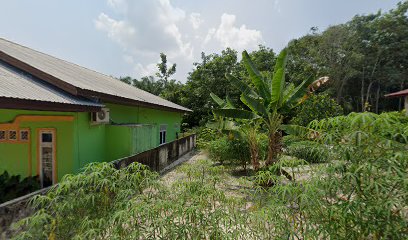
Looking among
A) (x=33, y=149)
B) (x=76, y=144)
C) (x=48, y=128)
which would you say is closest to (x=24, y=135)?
(x=33, y=149)

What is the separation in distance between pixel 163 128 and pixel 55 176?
28.6ft

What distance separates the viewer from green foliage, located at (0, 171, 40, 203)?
20.7 ft

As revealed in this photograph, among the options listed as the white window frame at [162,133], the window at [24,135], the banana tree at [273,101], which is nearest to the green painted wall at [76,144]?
the window at [24,135]

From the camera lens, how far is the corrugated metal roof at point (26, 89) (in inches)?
207

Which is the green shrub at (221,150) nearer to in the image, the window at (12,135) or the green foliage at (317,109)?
the window at (12,135)

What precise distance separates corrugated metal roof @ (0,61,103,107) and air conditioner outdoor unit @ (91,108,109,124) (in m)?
0.64

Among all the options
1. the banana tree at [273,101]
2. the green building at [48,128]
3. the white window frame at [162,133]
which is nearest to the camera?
the green building at [48,128]

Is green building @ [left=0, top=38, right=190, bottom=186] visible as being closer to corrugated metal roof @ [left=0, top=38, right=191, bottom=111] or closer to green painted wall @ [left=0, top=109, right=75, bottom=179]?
green painted wall @ [left=0, top=109, right=75, bottom=179]

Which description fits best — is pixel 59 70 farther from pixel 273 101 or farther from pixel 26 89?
pixel 273 101

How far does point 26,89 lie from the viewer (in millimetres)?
5832

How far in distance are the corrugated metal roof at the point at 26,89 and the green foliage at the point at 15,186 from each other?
2.52 meters

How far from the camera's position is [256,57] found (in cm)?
2950

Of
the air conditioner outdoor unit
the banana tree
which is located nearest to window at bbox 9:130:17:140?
the air conditioner outdoor unit

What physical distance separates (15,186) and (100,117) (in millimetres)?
2891
